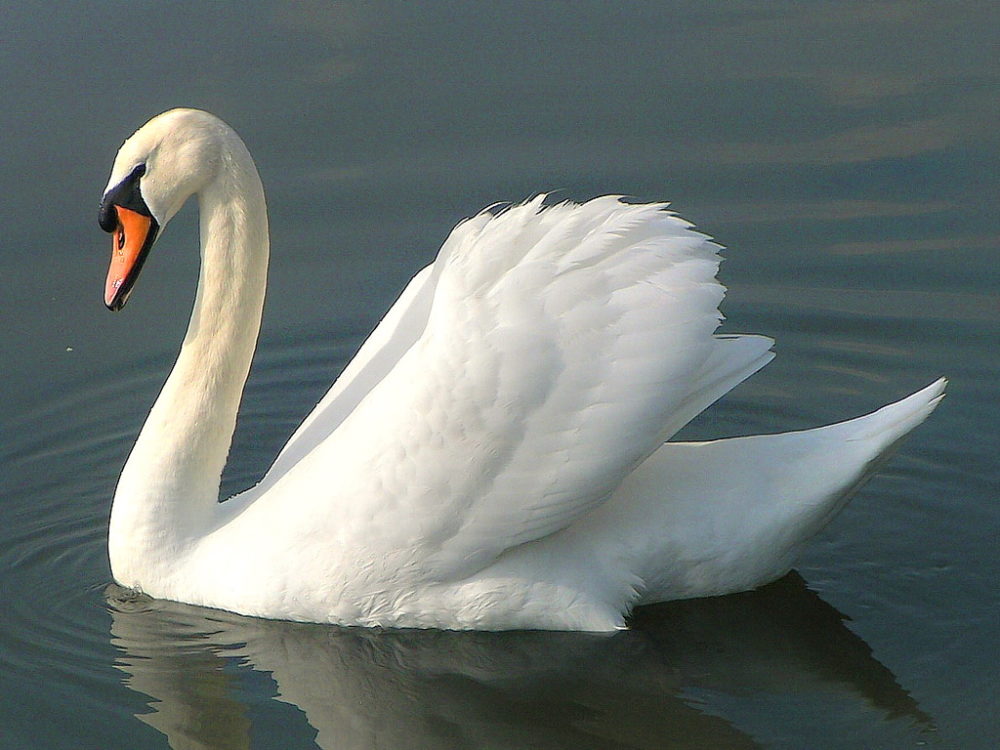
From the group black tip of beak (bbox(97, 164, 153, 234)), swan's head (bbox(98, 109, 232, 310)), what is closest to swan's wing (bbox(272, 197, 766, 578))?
swan's head (bbox(98, 109, 232, 310))

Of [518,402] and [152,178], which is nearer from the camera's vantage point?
[518,402]

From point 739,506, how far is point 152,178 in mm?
2717

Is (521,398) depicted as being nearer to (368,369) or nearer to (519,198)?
(368,369)

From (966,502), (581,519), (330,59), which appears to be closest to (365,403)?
(581,519)

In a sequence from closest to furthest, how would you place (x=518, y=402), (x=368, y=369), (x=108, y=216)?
(x=518, y=402) < (x=108, y=216) < (x=368, y=369)

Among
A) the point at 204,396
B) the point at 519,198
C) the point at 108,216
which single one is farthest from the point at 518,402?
the point at 519,198

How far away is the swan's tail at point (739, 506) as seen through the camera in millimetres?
6859

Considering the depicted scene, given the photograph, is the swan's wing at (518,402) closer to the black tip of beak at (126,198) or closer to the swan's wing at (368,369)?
the swan's wing at (368,369)

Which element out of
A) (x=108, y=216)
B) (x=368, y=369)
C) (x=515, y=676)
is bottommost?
(x=515, y=676)

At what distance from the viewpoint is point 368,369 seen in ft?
24.1

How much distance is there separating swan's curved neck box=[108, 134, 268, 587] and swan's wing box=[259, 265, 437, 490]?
1.02 ft

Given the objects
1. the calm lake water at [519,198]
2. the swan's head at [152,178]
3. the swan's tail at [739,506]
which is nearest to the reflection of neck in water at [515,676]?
the calm lake water at [519,198]

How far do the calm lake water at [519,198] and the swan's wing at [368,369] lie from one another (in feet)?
2.55

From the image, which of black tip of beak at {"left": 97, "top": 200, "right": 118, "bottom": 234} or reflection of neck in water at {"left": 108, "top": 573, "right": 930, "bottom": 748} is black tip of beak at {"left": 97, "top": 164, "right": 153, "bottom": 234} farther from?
reflection of neck in water at {"left": 108, "top": 573, "right": 930, "bottom": 748}
